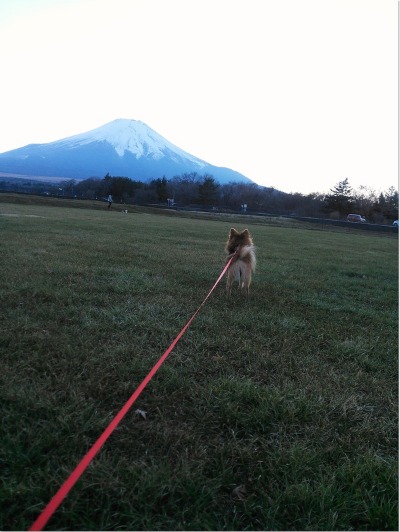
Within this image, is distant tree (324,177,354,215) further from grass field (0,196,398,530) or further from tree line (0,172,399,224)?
grass field (0,196,398,530)

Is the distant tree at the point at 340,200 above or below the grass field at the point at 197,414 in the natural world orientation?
above

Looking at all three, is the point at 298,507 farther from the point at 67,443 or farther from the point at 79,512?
the point at 67,443

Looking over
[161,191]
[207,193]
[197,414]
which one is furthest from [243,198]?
[197,414]

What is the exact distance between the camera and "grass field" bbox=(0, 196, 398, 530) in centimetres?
Result: 164

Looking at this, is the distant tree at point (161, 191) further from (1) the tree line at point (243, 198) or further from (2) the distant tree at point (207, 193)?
(2) the distant tree at point (207, 193)

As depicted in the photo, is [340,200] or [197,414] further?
[340,200]

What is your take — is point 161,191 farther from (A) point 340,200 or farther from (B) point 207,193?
(A) point 340,200

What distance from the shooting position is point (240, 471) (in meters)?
1.87

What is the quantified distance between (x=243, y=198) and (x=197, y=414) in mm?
74564

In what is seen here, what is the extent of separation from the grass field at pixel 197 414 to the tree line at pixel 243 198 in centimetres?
5648

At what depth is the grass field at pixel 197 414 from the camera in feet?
5.38

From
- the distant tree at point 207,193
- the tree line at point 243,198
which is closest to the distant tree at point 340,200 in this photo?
the tree line at point 243,198

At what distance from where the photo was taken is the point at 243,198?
74.7 m

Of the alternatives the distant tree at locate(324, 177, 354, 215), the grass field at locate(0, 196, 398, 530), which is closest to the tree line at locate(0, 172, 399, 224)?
the distant tree at locate(324, 177, 354, 215)
